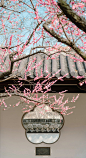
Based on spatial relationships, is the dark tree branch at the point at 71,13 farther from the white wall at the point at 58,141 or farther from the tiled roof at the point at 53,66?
the white wall at the point at 58,141

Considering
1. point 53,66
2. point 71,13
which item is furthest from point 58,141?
point 71,13

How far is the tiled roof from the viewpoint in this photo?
3.38 metres

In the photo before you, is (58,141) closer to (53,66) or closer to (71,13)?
(53,66)

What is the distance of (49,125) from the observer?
178 inches

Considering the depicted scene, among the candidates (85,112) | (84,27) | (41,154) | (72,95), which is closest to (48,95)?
(72,95)

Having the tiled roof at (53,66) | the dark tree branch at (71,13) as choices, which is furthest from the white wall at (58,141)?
the dark tree branch at (71,13)

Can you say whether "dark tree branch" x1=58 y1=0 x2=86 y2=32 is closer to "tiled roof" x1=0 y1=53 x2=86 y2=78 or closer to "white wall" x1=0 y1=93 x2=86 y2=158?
"tiled roof" x1=0 y1=53 x2=86 y2=78

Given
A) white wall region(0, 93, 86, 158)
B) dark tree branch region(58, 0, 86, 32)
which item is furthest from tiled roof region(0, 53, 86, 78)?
dark tree branch region(58, 0, 86, 32)

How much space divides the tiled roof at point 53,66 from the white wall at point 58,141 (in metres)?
0.96

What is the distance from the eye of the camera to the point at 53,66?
3764 mm

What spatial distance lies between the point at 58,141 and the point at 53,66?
6.44 feet

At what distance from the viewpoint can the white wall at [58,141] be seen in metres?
4.29

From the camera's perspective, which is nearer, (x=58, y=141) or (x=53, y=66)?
(x=53, y=66)

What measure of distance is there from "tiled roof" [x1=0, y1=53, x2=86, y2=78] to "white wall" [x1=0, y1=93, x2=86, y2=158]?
956 mm
